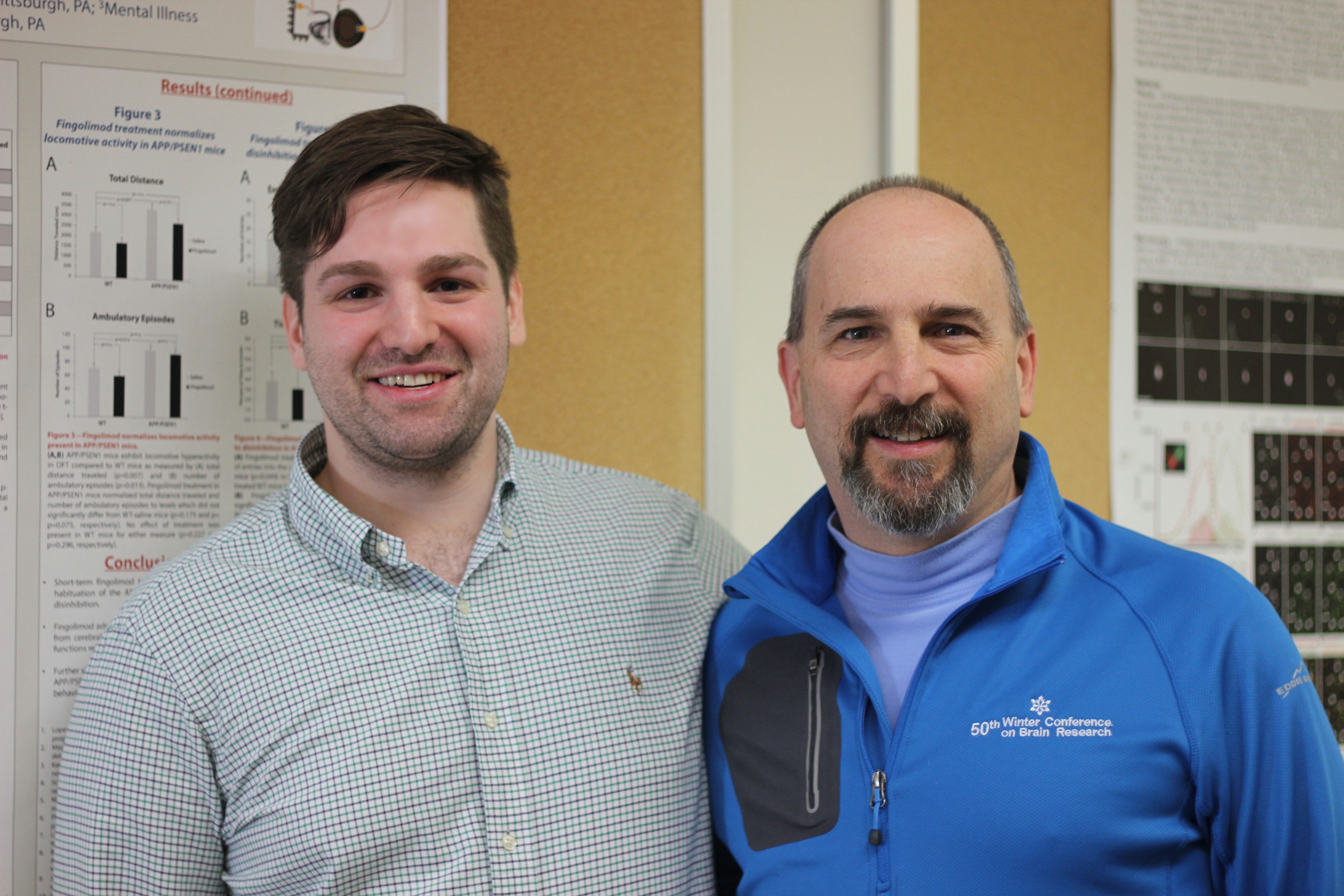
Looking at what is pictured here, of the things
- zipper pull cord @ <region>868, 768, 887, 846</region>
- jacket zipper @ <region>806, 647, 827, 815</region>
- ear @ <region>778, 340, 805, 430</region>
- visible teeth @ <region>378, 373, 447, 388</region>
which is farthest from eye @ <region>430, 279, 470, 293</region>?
zipper pull cord @ <region>868, 768, 887, 846</region>

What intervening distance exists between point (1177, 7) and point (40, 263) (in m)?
2.00

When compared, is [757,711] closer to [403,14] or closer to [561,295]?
[561,295]

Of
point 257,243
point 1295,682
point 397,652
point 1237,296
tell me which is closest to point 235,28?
point 257,243

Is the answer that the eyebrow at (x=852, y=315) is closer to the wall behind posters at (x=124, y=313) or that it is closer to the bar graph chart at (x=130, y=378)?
the wall behind posters at (x=124, y=313)

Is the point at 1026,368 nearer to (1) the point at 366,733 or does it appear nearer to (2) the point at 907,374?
(2) the point at 907,374

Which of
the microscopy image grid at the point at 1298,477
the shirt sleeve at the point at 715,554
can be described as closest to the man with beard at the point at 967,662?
the shirt sleeve at the point at 715,554

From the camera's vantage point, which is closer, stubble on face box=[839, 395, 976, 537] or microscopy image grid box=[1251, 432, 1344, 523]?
stubble on face box=[839, 395, 976, 537]

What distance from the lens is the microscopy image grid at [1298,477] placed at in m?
2.02

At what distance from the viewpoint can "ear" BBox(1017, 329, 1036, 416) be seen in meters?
1.30

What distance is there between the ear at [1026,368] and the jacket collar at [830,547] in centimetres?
4

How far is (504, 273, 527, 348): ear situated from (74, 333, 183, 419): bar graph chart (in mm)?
497

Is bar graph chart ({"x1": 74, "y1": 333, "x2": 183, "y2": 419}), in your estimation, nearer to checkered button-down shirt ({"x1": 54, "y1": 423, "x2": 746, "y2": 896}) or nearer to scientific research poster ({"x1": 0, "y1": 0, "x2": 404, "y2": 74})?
checkered button-down shirt ({"x1": 54, "y1": 423, "x2": 746, "y2": 896})

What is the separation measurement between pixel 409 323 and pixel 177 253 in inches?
19.7

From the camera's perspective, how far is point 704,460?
1772mm
